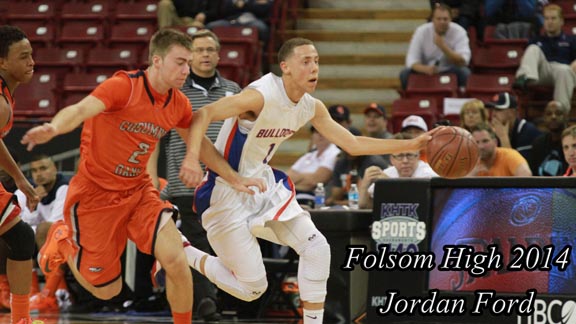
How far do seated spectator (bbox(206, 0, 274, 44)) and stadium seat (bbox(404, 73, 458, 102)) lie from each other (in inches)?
96.5

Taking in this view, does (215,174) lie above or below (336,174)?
above

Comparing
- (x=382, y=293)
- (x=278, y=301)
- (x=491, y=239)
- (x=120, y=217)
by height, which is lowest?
(x=278, y=301)

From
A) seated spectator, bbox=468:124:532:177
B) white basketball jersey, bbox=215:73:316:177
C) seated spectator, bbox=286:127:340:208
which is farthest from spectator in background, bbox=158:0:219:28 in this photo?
white basketball jersey, bbox=215:73:316:177

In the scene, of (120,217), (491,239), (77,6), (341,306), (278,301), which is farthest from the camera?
(77,6)

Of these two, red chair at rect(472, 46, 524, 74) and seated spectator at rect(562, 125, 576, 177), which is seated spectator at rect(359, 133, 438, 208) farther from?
red chair at rect(472, 46, 524, 74)

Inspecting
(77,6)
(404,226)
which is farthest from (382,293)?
(77,6)

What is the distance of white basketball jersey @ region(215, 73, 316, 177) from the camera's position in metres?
6.32

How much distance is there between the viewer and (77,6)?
1480 cm

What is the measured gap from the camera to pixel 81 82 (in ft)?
43.1

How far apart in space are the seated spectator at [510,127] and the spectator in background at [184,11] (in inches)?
210

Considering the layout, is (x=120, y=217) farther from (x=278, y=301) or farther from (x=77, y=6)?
(x=77, y=6)

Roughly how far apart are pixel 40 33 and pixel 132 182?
8.75 metres

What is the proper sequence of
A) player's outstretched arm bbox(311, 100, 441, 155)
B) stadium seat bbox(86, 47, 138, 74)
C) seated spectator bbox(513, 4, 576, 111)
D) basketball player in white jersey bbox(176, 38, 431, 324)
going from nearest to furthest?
basketball player in white jersey bbox(176, 38, 431, 324)
player's outstretched arm bbox(311, 100, 441, 155)
seated spectator bbox(513, 4, 576, 111)
stadium seat bbox(86, 47, 138, 74)

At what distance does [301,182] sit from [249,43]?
3649 mm
